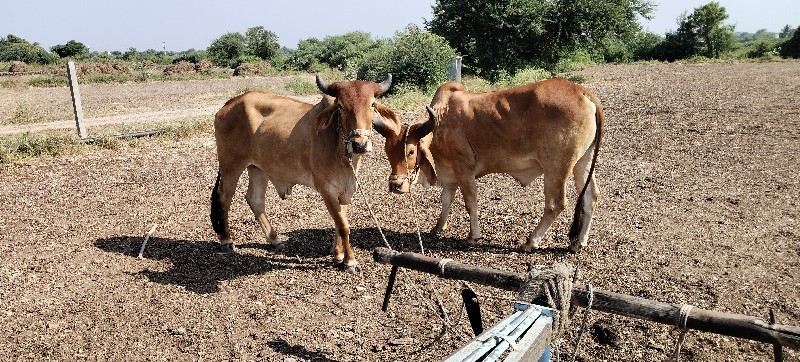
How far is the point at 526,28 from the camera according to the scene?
85.8 feet

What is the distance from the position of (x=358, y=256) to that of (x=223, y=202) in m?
1.64

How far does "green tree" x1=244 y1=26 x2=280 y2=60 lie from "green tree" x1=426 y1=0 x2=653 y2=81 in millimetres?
32926

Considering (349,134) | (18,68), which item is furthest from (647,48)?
(349,134)

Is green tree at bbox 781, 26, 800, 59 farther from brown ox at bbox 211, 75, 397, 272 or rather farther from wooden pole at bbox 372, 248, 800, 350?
wooden pole at bbox 372, 248, 800, 350

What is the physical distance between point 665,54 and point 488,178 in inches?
1939

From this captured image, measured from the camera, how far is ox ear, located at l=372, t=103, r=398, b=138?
553 centimetres

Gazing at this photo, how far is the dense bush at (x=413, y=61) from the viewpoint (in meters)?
20.9

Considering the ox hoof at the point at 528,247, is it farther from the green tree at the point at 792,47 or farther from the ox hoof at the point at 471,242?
the green tree at the point at 792,47

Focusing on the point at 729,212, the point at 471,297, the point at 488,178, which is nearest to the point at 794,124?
the point at 729,212

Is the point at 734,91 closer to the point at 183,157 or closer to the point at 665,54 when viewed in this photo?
the point at 183,157

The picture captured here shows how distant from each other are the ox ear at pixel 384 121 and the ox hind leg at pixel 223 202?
179 cm

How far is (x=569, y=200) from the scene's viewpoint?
308 inches

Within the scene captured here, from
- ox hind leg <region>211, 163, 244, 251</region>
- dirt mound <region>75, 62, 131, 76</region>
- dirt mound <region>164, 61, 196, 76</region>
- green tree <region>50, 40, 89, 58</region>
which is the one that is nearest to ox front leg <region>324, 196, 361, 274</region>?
ox hind leg <region>211, 163, 244, 251</region>

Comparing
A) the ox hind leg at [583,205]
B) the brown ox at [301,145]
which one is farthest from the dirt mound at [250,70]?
the ox hind leg at [583,205]
